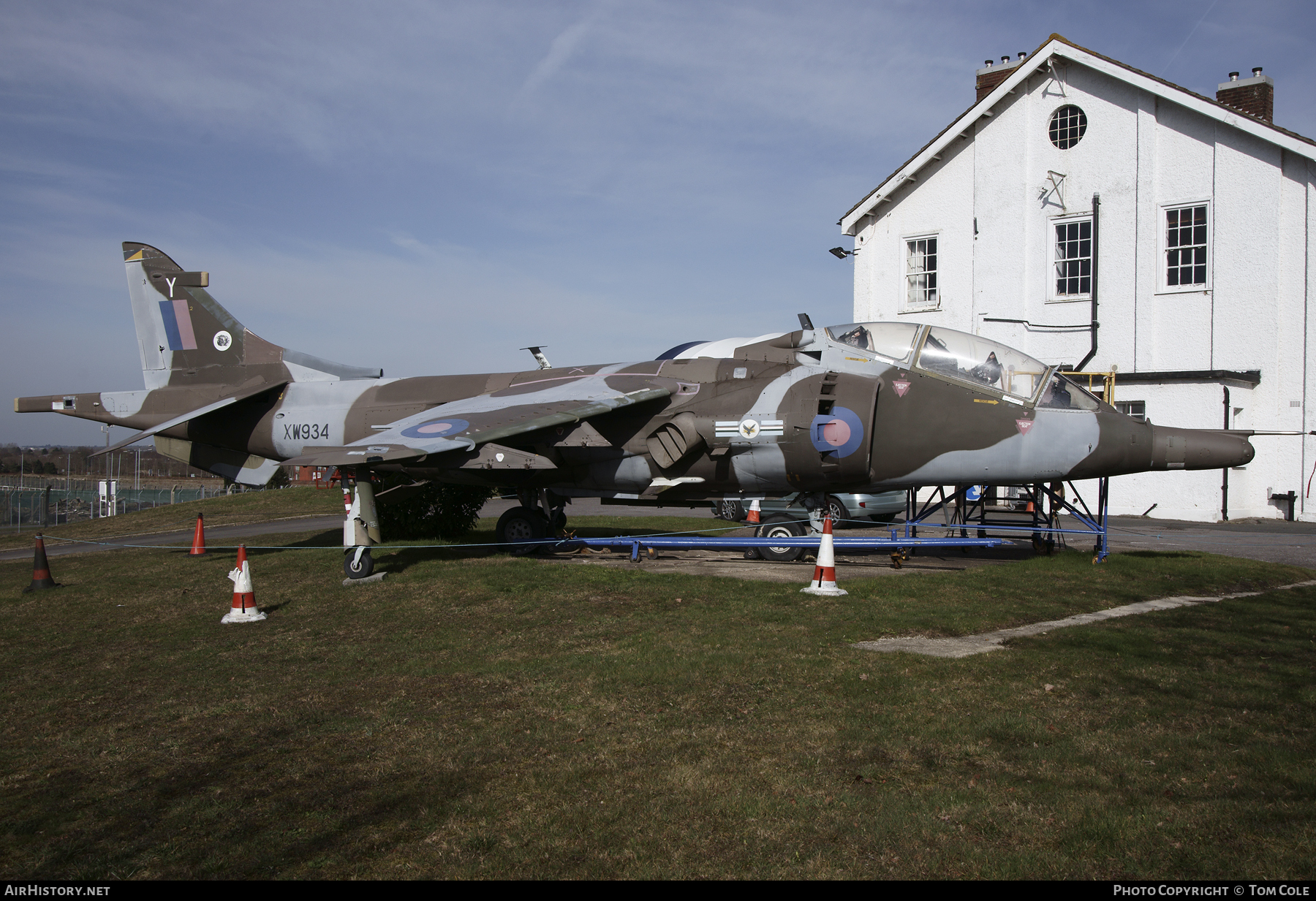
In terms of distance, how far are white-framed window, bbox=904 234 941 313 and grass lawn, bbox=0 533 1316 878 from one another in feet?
59.1

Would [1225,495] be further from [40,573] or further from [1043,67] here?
[40,573]

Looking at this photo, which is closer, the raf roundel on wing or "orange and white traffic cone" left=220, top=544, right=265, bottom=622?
"orange and white traffic cone" left=220, top=544, right=265, bottom=622

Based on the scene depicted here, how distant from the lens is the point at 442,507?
54.9 ft

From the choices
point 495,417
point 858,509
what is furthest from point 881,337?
point 858,509

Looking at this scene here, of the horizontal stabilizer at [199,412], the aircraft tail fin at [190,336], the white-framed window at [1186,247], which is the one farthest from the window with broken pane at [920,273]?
the horizontal stabilizer at [199,412]

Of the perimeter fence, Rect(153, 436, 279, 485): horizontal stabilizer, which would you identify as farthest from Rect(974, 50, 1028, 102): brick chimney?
the perimeter fence

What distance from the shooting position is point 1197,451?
10.8 meters

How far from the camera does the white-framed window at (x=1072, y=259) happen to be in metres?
23.4

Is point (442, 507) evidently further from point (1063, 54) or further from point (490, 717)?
point (1063, 54)

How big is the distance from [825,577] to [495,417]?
5.19 meters

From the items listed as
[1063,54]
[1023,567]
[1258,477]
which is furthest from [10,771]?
[1063,54]

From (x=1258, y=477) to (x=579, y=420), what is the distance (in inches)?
734

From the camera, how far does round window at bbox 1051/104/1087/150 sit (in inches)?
931

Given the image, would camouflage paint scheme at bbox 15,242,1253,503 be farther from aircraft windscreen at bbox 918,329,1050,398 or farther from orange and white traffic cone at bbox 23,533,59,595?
orange and white traffic cone at bbox 23,533,59,595
